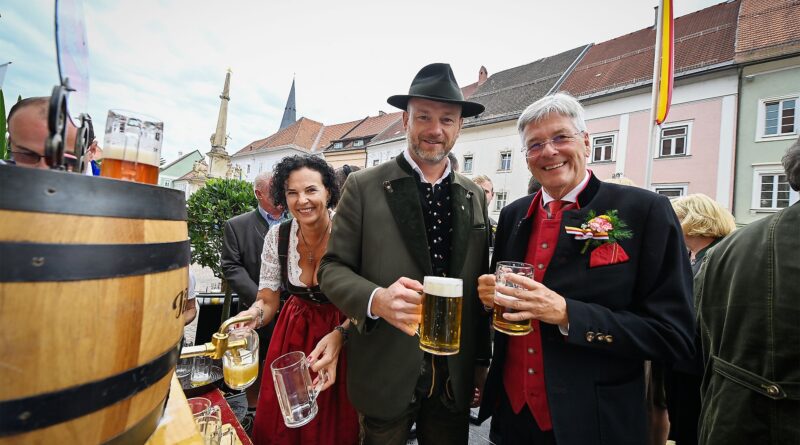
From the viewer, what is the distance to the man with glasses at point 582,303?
52.6 inches

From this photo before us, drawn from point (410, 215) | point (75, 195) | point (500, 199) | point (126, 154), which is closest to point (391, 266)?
point (410, 215)

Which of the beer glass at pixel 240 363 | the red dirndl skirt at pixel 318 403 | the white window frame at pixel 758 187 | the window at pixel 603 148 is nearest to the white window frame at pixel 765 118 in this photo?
the white window frame at pixel 758 187

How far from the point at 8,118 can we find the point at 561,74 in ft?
77.9

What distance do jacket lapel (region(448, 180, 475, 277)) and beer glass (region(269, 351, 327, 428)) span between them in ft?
2.72

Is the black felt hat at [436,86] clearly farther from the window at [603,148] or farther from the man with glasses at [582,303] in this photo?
the window at [603,148]

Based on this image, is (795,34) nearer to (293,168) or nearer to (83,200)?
(293,168)

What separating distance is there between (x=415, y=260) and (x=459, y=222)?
0.31 meters

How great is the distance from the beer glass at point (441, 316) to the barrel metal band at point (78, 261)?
86 cm

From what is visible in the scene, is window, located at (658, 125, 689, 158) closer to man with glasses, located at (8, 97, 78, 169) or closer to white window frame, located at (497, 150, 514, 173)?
white window frame, located at (497, 150, 514, 173)

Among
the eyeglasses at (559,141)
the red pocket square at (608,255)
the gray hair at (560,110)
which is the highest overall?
the gray hair at (560,110)

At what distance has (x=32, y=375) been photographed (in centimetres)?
46

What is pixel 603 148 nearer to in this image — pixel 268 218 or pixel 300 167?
pixel 268 218

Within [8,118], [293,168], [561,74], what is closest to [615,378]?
[293,168]

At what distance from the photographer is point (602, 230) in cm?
146
